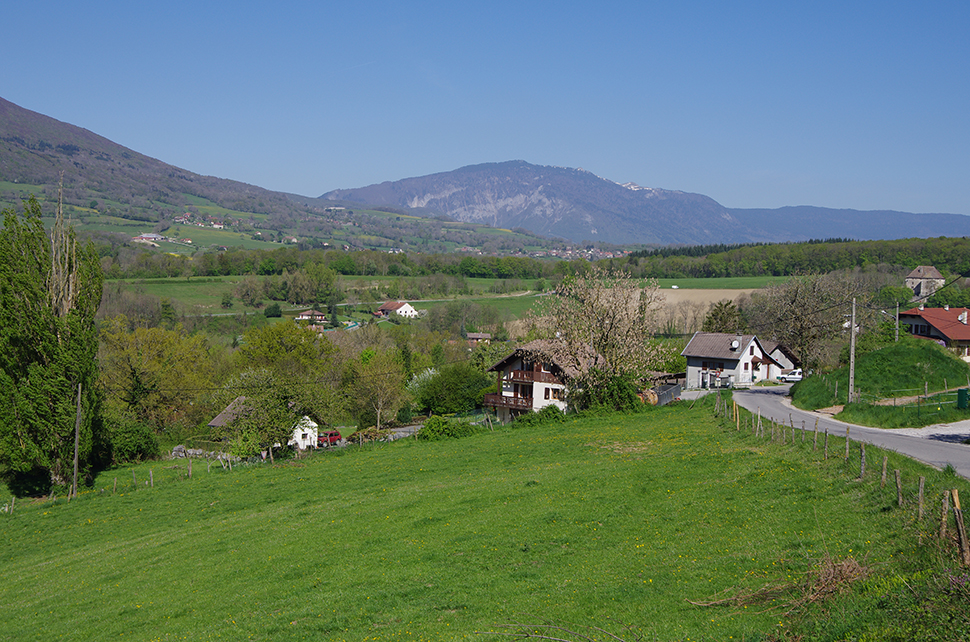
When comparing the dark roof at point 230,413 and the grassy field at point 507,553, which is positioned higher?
the grassy field at point 507,553

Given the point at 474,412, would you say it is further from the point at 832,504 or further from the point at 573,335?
the point at 832,504

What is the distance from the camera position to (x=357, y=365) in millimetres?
80500

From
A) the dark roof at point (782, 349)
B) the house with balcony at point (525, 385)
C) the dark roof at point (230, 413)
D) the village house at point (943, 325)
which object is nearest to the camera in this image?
the dark roof at point (230, 413)

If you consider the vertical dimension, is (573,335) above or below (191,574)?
above

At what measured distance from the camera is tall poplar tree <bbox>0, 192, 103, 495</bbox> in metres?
35.2

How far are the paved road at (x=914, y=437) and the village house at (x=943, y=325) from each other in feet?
154

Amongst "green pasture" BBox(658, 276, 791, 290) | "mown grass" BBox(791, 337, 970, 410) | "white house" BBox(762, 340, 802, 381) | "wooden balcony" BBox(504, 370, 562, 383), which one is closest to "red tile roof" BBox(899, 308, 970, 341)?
"white house" BBox(762, 340, 802, 381)

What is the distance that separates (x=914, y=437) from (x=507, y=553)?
22.7 metres

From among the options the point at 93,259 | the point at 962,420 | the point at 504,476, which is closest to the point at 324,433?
the point at 93,259

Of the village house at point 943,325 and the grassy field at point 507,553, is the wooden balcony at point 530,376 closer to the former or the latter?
the grassy field at point 507,553

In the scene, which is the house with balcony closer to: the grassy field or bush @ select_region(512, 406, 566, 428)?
bush @ select_region(512, 406, 566, 428)

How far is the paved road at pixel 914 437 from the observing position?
22.8m

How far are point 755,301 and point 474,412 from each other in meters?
57.0

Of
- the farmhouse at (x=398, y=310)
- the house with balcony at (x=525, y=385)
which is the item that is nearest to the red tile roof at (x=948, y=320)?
A: the house with balcony at (x=525, y=385)
